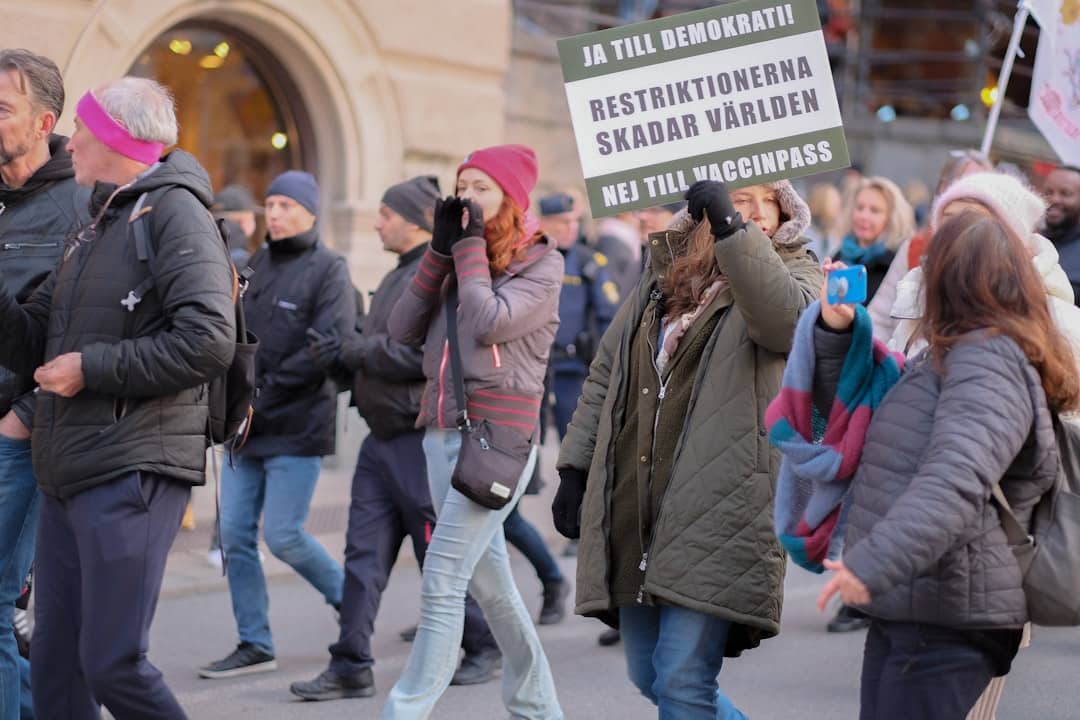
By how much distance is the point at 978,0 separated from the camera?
2188 centimetres

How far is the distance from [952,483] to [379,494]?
334 centimetres

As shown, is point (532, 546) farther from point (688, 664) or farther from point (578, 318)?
point (688, 664)

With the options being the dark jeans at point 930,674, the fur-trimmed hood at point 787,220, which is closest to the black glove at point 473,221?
the fur-trimmed hood at point 787,220

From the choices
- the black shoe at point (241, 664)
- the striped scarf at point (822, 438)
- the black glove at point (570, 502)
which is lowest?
the black shoe at point (241, 664)

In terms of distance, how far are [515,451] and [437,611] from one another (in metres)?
0.54

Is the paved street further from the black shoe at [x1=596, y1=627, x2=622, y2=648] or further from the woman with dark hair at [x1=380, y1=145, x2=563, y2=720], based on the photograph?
the woman with dark hair at [x1=380, y1=145, x2=563, y2=720]

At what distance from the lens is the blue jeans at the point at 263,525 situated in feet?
20.4

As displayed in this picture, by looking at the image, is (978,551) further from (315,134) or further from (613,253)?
(315,134)

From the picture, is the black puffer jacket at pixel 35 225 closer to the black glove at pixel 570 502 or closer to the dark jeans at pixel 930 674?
the black glove at pixel 570 502

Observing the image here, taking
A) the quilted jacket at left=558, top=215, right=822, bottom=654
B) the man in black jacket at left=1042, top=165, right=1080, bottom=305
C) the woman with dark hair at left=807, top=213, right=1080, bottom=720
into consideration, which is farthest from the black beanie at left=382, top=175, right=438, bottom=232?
the woman with dark hair at left=807, top=213, right=1080, bottom=720

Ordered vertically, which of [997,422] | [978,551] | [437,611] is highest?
[997,422]

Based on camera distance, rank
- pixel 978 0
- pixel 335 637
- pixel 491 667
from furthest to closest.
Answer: pixel 978 0
pixel 335 637
pixel 491 667

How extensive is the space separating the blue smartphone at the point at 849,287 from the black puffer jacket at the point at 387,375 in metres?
2.79

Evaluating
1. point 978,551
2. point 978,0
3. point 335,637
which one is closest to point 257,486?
point 335,637
